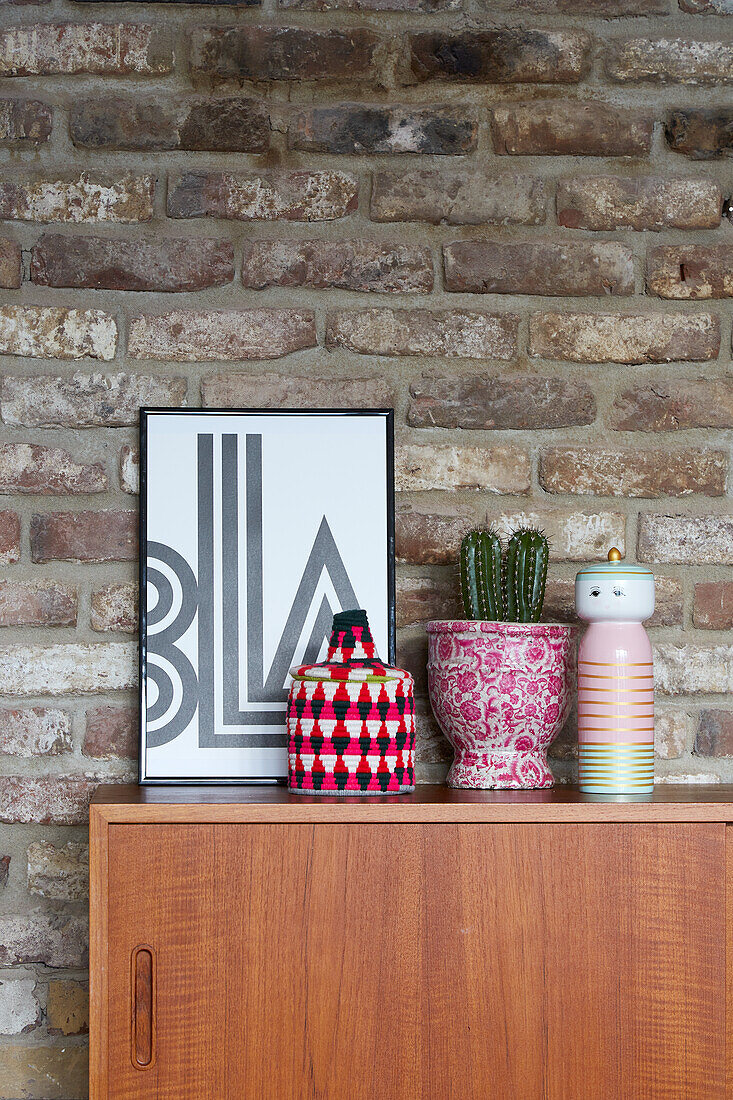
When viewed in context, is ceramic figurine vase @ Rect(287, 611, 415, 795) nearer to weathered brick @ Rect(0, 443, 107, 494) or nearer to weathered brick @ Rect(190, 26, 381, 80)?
weathered brick @ Rect(0, 443, 107, 494)

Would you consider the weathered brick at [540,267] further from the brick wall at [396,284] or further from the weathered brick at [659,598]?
the weathered brick at [659,598]

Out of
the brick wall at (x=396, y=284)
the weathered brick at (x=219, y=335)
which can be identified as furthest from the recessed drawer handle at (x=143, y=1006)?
the weathered brick at (x=219, y=335)

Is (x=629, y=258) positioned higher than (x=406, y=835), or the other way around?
(x=629, y=258)

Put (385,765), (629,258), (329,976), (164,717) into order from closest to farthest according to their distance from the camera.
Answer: (329,976), (385,765), (164,717), (629,258)

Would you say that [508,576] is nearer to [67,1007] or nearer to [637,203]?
[637,203]

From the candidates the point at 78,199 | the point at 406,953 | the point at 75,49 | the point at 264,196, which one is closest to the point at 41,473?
the point at 78,199

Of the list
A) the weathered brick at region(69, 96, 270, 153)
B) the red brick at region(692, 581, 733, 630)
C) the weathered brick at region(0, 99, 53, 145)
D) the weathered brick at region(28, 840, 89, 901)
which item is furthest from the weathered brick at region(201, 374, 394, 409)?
the weathered brick at region(28, 840, 89, 901)

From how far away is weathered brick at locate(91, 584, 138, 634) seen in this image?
5.06ft

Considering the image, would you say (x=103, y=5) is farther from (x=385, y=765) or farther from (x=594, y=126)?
(x=385, y=765)

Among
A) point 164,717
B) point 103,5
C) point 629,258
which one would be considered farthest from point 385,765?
point 103,5

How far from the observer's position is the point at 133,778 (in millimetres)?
1525

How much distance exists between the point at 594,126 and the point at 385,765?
1.05m

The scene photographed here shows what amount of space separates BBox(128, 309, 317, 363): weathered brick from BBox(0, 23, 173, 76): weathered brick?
398 millimetres

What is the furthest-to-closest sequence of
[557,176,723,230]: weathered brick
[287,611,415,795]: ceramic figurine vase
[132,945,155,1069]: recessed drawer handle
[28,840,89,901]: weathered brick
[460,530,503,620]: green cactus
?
1. [557,176,723,230]: weathered brick
2. [28,840,89,901]: weathered brick
3. [460,530,503,620]: green cactus
4. [287,611,415,795]: ceramic figurine vase
5. [132,945,155,1069]: recessed drawer handle
